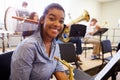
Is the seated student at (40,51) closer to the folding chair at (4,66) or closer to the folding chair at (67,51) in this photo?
the folding chair at (4,66)

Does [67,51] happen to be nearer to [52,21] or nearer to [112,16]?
[52,21]

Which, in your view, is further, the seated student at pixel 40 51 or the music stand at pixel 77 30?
the music stand at pixel 77 30

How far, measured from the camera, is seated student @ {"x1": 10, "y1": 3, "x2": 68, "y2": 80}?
96 cm

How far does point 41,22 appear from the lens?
43.5 inches

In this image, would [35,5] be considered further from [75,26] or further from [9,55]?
[9,55]

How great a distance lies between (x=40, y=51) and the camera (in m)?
1.03

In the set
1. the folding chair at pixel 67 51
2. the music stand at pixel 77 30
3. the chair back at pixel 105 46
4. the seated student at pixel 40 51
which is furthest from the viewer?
the chair back at pixel 105 46

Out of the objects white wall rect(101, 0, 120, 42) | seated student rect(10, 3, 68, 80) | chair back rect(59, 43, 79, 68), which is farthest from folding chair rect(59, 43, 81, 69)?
white wall rect(101, 0, 120, 42)

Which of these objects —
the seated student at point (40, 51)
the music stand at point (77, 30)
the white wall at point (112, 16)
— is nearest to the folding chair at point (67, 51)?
the music stand at point (77, 30)

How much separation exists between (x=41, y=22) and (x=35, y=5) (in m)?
5.20

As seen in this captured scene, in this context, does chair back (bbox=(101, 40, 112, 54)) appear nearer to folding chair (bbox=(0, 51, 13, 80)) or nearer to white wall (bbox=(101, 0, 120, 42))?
folding chair (bbox=(0, 51, 13, 80))

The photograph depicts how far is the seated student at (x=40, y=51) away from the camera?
3.15ft

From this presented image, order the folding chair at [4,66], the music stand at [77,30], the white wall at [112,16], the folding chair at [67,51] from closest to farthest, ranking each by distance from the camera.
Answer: the folding chair at [4,66], the folding chair at [67,51], the music stand at [77,30], the white wall at [112,16]

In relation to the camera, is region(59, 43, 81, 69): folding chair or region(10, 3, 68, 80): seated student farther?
region(59, 43, 81, 69): folding chair
